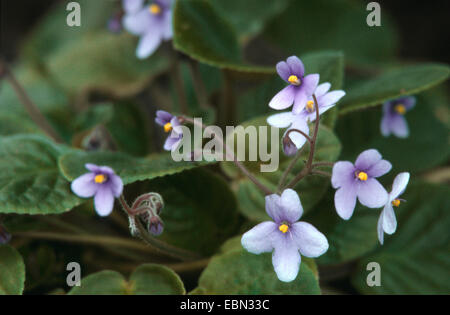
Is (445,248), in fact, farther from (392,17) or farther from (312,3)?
(392,17)

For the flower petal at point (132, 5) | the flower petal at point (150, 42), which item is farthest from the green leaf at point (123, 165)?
the flower petal at point (132, 5)

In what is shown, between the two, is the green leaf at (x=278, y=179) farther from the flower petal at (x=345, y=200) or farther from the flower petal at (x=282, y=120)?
the flower petal at (x=345, y=200)

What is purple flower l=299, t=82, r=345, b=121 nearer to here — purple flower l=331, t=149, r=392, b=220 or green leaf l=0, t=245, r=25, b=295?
purple flower l=331, t=149, r=392, b=220

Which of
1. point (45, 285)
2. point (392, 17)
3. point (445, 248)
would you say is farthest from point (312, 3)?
point (45, 285)

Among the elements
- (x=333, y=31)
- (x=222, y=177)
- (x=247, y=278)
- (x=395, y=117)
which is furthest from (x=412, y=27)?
(x=247, y=278)

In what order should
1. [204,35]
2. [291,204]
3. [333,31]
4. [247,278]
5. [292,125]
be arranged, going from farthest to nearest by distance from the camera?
1. [333,31]
2. [204,35]
3. [247,278]
4. [292,125]
5. [291,204]

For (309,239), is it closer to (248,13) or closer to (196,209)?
(196,209)

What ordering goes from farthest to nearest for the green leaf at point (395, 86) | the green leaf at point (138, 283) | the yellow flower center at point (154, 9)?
the yellow flower center at point (154, 9) → the green leaf at point (395, 86) → the green leaf at point (138, 283)

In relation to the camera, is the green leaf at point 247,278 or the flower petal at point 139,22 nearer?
the green leaf at point 247,278
